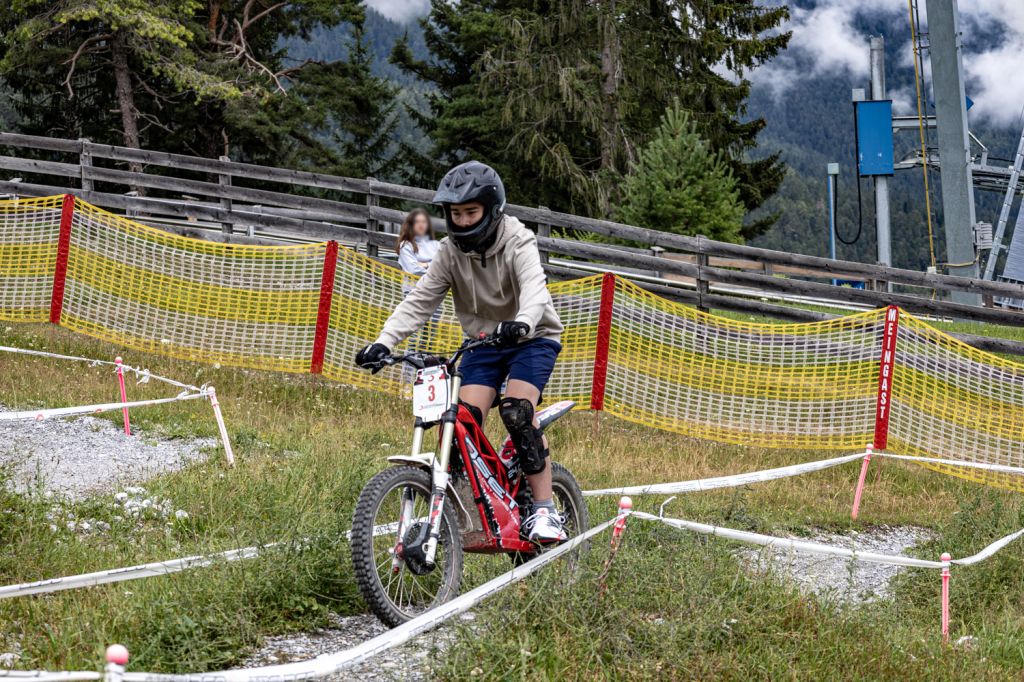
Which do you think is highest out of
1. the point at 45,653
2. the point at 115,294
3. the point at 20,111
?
the point at 20,111

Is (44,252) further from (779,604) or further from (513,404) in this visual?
(779,604)

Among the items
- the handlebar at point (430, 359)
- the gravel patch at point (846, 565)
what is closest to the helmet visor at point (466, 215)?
the handlebar at point (430, 359)

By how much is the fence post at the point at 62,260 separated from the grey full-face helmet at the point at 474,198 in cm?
929

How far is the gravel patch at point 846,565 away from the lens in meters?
6.29

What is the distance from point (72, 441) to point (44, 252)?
5069mm

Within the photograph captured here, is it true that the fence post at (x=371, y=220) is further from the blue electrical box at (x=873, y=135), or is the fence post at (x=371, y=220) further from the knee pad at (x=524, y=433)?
the blue electrical box at (x=873, y=135)

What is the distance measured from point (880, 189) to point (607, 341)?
25.6m

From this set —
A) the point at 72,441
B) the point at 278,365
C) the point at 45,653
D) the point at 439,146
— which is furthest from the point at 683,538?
the point at 439,146

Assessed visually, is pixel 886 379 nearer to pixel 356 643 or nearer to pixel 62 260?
pixel 356 643

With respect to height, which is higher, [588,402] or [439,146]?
[439,146]

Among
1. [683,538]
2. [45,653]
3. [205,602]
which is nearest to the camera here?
[45,653]

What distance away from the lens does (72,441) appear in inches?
377

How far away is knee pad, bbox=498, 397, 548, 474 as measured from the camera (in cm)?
553

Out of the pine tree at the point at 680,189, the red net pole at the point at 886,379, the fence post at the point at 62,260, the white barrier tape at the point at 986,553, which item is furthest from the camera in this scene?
the pine tree at the point at 680,189
